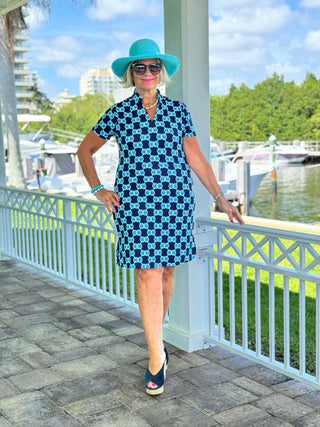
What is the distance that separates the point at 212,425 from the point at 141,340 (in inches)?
44.8

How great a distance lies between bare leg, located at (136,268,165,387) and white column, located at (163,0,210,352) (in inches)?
22.1

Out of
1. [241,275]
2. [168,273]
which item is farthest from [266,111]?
[168,273]

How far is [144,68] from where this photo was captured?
2.56 metres

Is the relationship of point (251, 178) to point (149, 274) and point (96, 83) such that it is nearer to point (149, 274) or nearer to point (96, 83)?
point (149, 274)

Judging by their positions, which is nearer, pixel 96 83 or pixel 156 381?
pixel 156 381

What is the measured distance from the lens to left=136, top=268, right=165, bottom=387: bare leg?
266 centimetres

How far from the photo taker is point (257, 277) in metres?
2.90

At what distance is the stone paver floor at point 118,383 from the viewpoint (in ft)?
8.02

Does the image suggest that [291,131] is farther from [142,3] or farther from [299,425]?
[299,425]

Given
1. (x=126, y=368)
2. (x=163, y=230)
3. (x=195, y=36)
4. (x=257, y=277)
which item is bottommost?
(x=126, y=368)

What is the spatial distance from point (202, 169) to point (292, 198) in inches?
859

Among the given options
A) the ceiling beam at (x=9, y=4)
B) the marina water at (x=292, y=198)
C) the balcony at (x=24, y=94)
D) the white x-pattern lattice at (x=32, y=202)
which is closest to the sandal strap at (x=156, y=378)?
the white x-pattern lattice at (x=32, y=202)

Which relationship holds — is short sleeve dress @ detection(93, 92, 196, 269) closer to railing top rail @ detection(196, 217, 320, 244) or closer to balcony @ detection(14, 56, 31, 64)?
railing top rail @ detection(196, 217, 320, 244)

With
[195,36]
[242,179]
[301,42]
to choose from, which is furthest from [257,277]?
[301,42]
